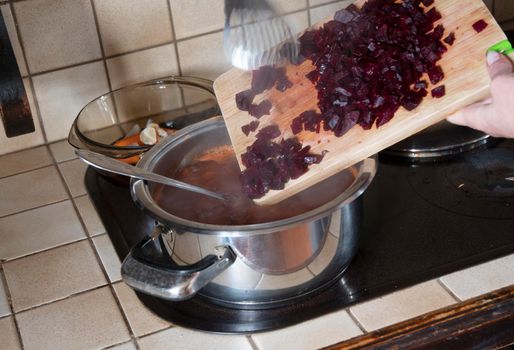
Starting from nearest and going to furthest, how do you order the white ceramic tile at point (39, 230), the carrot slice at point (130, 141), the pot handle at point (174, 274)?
the pot handle at point (174, 274)
the white ceramic tile at point (39, 230)
the carrot slice at point (130, 141)

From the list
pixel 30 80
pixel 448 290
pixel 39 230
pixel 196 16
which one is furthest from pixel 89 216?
pixel 448 290

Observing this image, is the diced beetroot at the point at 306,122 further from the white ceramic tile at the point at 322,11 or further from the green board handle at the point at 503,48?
the white ceramic tile at the point at 322,11

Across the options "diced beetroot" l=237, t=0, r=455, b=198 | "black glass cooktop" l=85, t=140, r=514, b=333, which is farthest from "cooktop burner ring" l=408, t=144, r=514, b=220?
"diced beetroot" l=237, t=0, r=455, b=198

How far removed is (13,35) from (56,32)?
2.6 inches

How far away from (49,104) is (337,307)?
65cm

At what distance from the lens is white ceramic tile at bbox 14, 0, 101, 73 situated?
113cm

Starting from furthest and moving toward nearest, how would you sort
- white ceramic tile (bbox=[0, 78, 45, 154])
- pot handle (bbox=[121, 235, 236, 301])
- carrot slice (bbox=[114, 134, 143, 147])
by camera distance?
white ceramic tile (bbox=[0, 78, 45, 154]) → carrot slice (bbox=[114, 134, 143, 147]) → pot handle (bbox=[121, 235, 236, 301])

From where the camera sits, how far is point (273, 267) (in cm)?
79

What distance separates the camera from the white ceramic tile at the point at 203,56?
125 cm

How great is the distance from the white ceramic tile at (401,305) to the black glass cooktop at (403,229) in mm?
12

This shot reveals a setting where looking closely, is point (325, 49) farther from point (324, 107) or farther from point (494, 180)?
point (494, 180)

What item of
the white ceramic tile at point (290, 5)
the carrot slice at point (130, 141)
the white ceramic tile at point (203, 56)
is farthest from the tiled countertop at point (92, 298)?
the white ceramic tile at point (290, 5)

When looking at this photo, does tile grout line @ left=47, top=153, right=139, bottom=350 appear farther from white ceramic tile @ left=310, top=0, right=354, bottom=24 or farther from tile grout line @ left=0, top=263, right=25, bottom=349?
white ceramic tile @ left=310, top=0, right=354, bottom=24

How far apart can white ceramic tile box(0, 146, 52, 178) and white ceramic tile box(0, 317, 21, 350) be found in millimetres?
371
